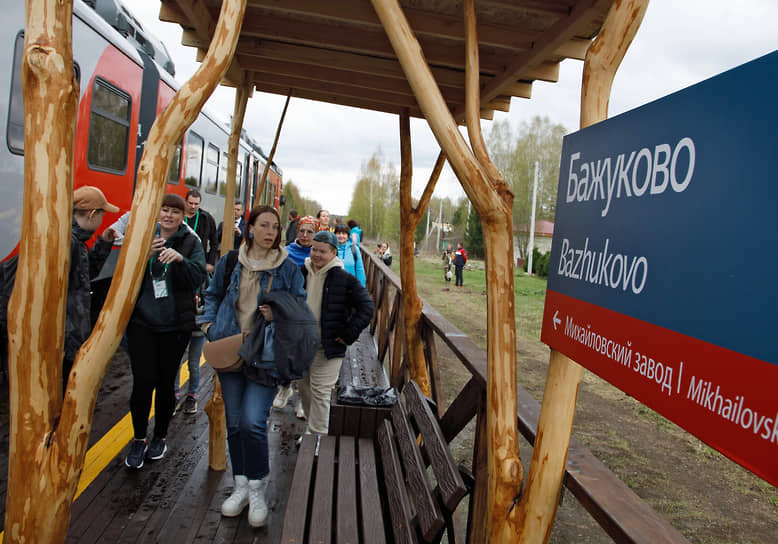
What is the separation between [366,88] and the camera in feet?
13.5

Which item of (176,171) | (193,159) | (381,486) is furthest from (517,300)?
(381,486)

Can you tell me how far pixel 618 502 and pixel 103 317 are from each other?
67.5 inches

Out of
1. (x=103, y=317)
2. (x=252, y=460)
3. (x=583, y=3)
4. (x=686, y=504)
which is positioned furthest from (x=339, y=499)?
(x=686, y=504)

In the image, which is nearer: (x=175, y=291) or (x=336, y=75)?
(x=175, y=291)

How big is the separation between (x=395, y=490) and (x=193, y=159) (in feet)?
27.0

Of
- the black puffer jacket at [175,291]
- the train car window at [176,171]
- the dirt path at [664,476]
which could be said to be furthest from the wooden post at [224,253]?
the train car window at [176,171]

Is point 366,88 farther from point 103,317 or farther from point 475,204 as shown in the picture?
point 103,317

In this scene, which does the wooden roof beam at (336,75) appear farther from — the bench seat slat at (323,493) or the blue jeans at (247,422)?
the bench seat slat at (323,493)

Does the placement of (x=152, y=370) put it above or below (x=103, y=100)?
below

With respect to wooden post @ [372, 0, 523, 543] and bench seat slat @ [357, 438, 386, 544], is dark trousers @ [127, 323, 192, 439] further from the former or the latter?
wooden post @ [372, 0, 523, 543]

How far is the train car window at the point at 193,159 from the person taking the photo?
29.5 ft

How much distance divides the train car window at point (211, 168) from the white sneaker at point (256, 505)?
8.24 metres

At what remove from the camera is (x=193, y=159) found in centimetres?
931

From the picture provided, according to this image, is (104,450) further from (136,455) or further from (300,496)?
(300,496)
